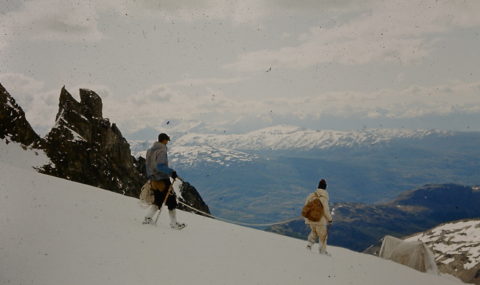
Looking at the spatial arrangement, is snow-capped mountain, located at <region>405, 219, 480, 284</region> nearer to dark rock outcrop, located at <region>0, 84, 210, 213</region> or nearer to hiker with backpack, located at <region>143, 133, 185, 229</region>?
dark rock outcrop, located at <region>0, 84, 210, 213</region>

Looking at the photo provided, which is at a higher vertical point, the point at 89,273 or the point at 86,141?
the point at 86,141

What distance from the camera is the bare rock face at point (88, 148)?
50469 mm

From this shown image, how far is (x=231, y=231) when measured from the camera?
15484 mm

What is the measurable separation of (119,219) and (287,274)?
5.91 m

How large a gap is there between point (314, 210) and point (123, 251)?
8336 millimetres

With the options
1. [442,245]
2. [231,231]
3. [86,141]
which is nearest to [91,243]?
[231,231]

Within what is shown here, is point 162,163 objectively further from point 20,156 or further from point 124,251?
point 20,156

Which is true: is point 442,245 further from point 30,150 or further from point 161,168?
point 161,168

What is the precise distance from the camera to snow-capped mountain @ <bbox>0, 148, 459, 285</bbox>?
24.2 feet

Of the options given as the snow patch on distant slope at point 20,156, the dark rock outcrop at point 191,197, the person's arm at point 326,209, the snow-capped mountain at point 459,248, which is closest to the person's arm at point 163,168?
the person's arm at point 326,209

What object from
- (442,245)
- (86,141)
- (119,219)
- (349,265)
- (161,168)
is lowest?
(442,245)

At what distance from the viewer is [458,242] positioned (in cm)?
16862

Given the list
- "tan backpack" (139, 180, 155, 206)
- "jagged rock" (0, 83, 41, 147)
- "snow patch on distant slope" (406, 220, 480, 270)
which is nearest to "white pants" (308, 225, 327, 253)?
"tan backpack" (139, 180, 155, 206)

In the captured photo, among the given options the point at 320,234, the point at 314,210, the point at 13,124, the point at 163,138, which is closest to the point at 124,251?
the point at 163,138
